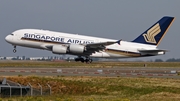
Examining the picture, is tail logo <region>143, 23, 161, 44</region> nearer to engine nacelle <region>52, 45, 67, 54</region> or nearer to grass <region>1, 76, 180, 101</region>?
engine nacelle <region>52, 45, 67, 54</region>

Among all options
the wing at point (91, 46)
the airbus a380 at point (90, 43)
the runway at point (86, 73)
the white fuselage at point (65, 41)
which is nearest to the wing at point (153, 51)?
the airbus a380 at point (90, 43)

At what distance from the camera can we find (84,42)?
62844mm

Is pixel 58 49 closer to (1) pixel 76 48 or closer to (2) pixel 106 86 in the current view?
(1) pixel 76 48

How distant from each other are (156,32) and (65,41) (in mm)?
15509

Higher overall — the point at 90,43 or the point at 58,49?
the point at 90,43

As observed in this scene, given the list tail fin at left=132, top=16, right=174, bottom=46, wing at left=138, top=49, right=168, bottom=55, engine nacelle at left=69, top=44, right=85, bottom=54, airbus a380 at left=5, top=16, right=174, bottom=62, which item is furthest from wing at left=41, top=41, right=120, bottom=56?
tail fin at left=132, top=16, right=174, bottom=46

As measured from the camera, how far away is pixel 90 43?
205 feet

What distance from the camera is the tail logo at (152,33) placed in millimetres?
65312

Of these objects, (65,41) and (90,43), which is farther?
(90,43)

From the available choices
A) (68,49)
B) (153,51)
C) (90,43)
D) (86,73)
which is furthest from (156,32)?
(86,73)

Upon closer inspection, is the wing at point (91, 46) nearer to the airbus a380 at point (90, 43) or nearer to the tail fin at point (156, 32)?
the airbus a380 at point (90, 43)

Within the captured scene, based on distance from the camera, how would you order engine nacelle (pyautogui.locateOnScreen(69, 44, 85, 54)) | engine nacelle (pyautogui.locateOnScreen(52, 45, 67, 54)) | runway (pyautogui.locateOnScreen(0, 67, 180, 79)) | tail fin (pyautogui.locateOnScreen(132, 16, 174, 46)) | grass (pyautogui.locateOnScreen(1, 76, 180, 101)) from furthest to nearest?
tail fin (pyautogui.locateOnScreen(132, 16, 174, 46)) < engine nacelle (pyautogui.locateOnScreen(69, 44, 85, 54)) < engine nacelle (pyautogui.locateOnScreen(52, 45, 67, 54)) < runway (pyautogui.locateOnScreen(0, 67, 180, 79)) < grass (pyautogui.locateOnScreen(1, 76, 180, 101))

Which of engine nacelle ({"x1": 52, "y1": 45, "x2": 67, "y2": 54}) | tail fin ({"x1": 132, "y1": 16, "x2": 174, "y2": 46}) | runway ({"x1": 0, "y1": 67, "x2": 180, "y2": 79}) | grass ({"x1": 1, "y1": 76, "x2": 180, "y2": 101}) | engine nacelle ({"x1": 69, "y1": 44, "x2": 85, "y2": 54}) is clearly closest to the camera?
grass ({"x1": 1, "y1": 76, "x2": 180, "y2": 101})

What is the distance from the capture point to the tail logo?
65.3 m
